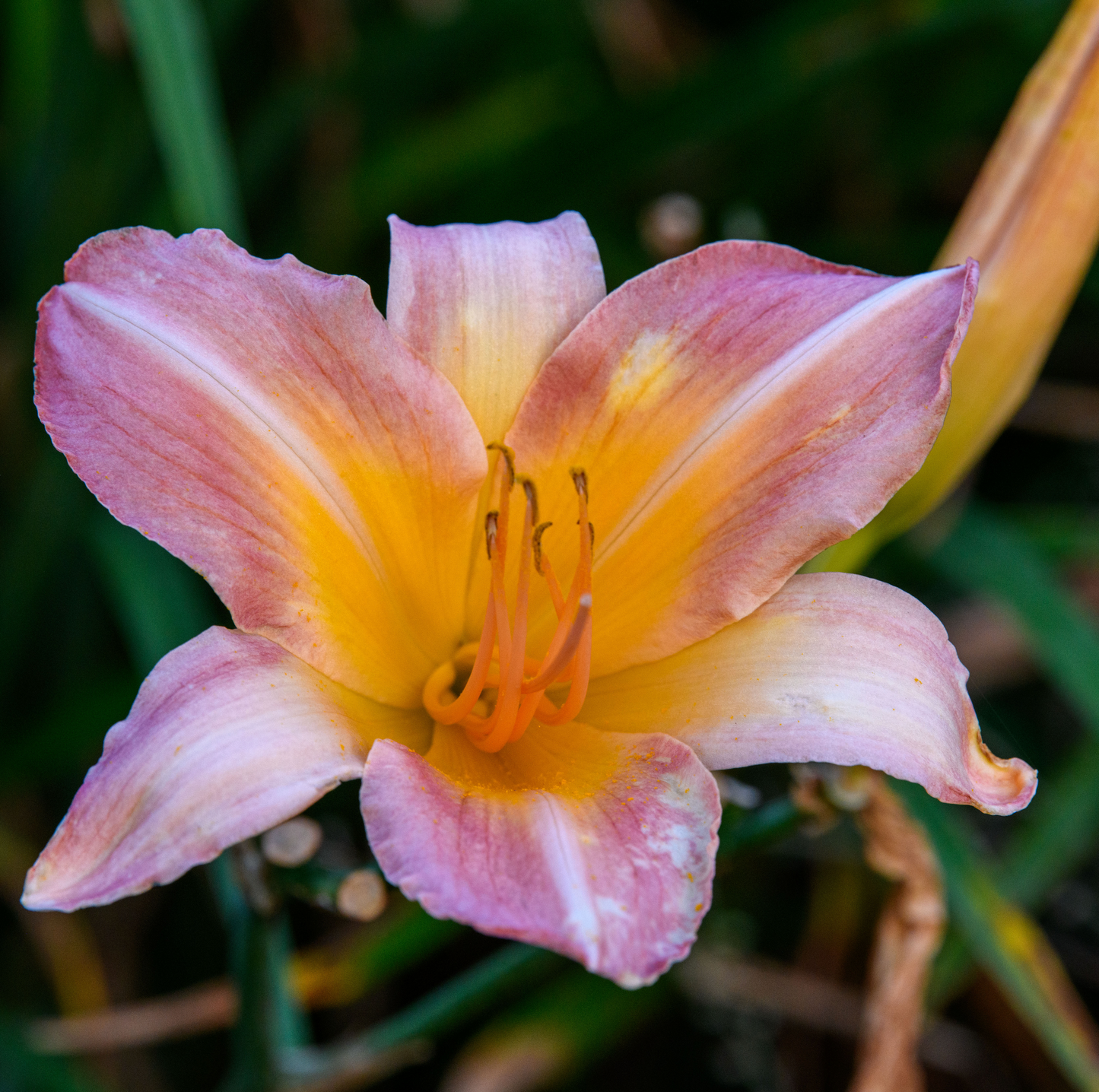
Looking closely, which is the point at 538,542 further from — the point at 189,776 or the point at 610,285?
the point at 610,285

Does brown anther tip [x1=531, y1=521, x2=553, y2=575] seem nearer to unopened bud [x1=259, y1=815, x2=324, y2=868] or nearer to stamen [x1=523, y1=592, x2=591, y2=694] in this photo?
stamen [x1=523, y1=592, x2=591, y2=694]

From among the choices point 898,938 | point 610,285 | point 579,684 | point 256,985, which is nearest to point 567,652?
point 579,684

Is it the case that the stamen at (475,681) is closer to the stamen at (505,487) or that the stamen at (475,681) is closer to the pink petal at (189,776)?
the stamen at (505,487)

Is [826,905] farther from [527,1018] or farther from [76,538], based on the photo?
[76,538]

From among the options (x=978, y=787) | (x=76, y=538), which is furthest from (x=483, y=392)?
(x=76, y=538)

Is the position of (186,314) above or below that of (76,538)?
above

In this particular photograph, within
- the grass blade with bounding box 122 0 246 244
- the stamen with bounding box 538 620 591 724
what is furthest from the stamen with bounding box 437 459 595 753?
the grass blade with bounding box 122 0 246 244

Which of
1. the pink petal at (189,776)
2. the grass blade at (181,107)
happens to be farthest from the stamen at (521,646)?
the grass blade at (181,107)
